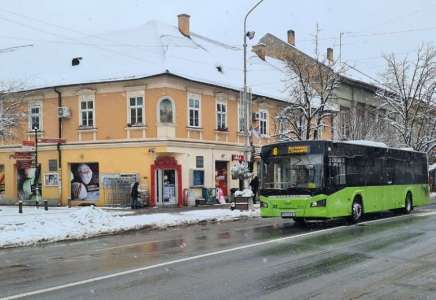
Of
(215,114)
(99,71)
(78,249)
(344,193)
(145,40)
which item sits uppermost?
(145,40)

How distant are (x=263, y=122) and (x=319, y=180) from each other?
21.9 m

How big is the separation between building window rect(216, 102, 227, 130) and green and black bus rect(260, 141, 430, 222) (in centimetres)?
1537

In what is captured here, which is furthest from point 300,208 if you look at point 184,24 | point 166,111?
point 184,24

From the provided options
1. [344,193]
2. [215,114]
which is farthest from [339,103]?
[344,193]

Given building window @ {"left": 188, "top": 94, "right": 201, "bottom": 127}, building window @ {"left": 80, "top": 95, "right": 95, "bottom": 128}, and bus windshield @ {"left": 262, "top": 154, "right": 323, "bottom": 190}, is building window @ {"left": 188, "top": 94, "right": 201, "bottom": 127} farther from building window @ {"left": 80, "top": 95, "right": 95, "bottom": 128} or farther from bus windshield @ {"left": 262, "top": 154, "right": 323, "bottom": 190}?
bus windshield @ {"left": 262, "top": 154, "right": 323, "bottom": 190}

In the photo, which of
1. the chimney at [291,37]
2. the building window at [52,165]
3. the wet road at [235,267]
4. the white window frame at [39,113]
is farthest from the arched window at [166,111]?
the chimney at [291,37]

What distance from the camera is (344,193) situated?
61.1ft

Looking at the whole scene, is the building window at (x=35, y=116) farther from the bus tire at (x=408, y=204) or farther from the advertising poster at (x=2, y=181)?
the bus tire at (x=408, y=204)

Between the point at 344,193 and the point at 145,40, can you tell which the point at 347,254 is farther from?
the point at 145,40

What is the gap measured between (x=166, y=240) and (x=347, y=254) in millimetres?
5786

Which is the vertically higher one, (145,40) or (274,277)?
(145,40)

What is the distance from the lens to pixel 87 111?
33.2 m

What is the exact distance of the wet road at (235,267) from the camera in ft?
26.6

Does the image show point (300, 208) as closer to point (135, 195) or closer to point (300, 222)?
point (300, 222)
